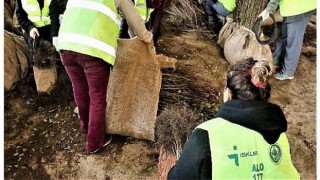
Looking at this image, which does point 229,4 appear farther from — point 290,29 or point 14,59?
point 14,59

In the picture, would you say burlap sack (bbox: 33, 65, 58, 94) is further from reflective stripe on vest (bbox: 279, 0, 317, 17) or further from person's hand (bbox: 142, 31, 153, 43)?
reflective stripe on vest (bbox: 279, 0, 317, 17)

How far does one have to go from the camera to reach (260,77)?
178 centimetres

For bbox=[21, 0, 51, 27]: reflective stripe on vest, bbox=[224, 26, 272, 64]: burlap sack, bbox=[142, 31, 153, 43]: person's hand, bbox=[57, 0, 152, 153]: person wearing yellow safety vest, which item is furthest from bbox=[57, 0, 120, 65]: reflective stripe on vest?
bbox=[224, 26, 272, 64]: burlap sack

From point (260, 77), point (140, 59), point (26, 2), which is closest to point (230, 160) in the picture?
point (260, 77)

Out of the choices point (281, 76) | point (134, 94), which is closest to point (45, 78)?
point (134, 94)

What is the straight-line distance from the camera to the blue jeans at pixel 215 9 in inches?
166

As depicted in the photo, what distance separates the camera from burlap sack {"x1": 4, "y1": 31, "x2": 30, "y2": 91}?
3.42 metres

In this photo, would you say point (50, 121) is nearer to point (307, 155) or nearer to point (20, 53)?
point (20, 53)

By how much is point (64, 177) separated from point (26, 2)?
4.38 feet

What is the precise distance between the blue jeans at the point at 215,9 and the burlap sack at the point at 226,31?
158 millimetres

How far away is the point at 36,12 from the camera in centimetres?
327

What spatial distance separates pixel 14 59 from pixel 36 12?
459mm

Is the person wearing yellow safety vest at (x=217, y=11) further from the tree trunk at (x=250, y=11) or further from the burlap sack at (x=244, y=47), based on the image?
the burlap sack at (x=244, y=47)

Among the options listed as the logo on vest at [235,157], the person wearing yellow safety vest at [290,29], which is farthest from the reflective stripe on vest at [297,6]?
the logo on vest at [235,157]
